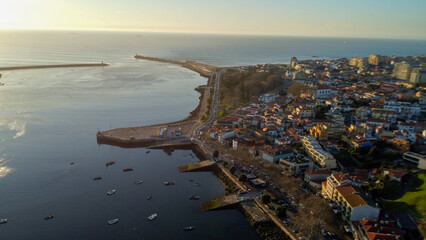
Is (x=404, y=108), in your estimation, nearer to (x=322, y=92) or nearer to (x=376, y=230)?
(x=322, y=92)

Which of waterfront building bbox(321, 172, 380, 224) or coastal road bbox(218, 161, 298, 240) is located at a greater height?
waterfront building bbox(321, 172, 380, 224)

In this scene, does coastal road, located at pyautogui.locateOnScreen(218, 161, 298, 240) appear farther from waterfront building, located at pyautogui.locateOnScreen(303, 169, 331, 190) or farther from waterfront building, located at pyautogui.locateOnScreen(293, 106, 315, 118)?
waterfront building, located at pyautogui.locateOnScreen(293, 106, 315, 118)

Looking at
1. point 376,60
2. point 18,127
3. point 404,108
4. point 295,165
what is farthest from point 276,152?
point 376,60

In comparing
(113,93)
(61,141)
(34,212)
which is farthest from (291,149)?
(113,93)

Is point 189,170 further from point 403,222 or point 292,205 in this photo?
point 403,222

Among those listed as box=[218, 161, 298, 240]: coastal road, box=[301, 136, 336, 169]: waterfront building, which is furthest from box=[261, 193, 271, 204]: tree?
box=[301, 136, 336, 169]: waterfront building
